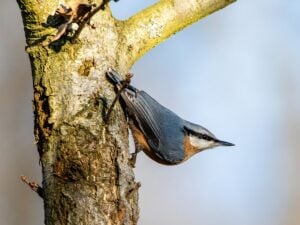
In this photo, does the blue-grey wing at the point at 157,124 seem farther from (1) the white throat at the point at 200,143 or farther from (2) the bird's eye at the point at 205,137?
(2) the bird's eye at the point at 205,137

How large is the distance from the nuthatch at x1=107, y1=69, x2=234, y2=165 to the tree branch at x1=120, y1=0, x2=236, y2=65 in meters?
0.19

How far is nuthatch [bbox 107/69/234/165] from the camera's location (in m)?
2.98

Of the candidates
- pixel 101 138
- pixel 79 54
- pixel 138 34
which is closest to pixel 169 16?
pixel 138 34

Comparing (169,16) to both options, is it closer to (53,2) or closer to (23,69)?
(53,2)

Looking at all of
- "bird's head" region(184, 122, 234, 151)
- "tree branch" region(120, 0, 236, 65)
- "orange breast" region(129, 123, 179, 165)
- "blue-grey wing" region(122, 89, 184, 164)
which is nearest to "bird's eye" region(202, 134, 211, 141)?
"bird's head" region(184, 122, 234, 151)

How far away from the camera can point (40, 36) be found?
245cm

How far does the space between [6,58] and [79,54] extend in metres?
5.37

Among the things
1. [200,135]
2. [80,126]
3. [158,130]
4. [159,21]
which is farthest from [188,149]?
[80,126]

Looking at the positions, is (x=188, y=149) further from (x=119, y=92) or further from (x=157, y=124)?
(x=119, y=92)

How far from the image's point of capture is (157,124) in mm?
3443

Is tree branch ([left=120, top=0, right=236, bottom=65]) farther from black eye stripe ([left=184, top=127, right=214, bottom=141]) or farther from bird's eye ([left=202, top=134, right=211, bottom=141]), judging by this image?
bird's eye ([left=202, top=134, right=211, bottom=141])

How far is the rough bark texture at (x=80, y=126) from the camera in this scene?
228 cm

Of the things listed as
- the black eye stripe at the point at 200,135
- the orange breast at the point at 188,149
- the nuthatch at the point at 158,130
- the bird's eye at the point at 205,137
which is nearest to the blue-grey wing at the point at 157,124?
the nuthatch at the point at 158,130

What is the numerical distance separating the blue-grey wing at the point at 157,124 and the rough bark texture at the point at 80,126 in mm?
253
